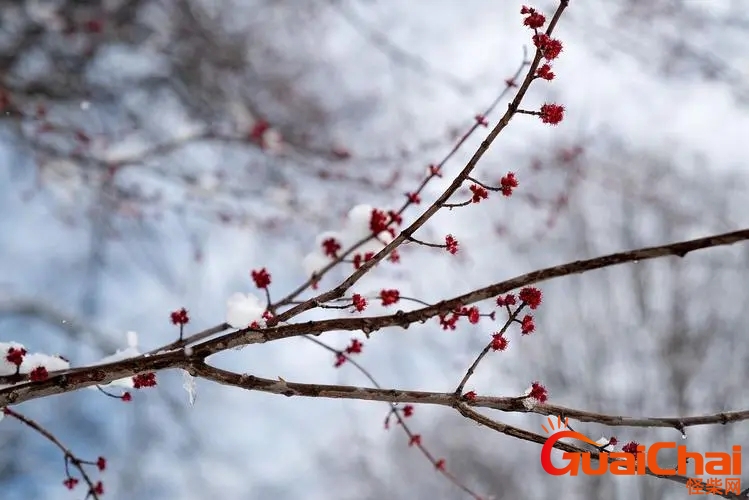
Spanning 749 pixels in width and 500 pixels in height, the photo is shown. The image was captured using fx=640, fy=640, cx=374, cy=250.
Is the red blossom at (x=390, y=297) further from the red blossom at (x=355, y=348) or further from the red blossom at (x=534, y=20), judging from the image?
the red blossom at (x=534, y=20)

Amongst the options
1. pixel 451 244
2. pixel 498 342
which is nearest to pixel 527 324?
pixel 498 342

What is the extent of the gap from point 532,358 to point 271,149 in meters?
3.66

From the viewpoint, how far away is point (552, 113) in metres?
1.19

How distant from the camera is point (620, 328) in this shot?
21.5ft

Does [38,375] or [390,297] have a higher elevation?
[390,297]

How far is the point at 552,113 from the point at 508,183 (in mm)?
151

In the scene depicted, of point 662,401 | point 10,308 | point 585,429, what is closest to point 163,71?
point 10,308

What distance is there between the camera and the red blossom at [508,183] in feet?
3.99

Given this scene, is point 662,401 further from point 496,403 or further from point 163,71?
point 496,403

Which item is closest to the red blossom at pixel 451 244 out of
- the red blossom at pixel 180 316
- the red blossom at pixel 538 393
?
the red blossom at pixel 538 393

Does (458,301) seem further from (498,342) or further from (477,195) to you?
(477,195)

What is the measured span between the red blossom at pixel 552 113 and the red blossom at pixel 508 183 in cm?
12

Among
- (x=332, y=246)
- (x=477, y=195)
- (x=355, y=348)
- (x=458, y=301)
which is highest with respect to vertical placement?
(x=332, y=246)

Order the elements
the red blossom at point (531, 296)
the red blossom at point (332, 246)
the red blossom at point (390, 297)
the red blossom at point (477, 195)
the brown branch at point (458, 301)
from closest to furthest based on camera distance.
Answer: the brown branch at point (458, 301) → the red blossom at point (531, 296) → the red blossom at point (477, 195) → the red blossom at point (390, 297) → the red blossom at point (332, 246)
